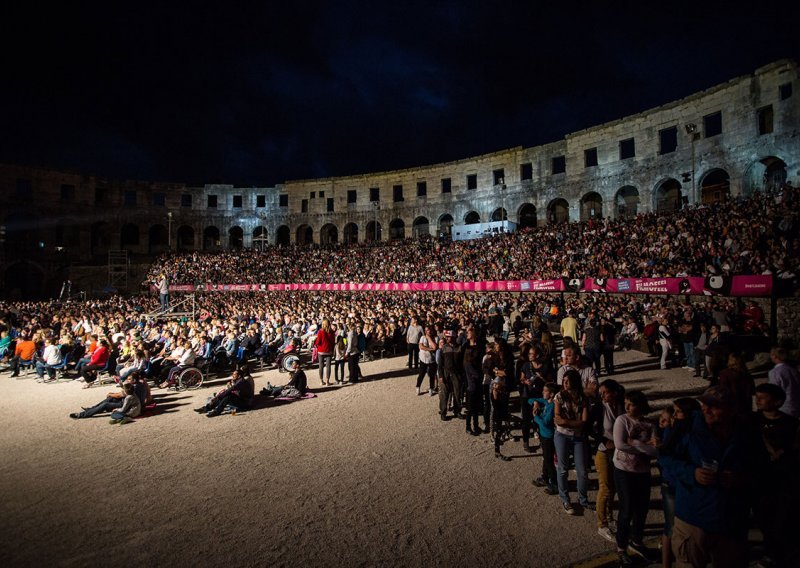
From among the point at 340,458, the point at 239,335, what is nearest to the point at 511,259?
the point at 239,335

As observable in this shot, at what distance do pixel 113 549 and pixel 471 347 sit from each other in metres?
5.55

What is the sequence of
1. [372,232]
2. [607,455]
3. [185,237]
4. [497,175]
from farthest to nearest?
[185,237], [372,232], [497,175], [607,455]

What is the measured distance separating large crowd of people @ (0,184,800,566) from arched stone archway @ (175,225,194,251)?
74.6 feet

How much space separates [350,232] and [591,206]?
26912 millimetres

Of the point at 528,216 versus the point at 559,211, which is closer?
the point at 559,211

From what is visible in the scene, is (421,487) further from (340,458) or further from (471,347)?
(471,347)

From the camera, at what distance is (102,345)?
39.1ft

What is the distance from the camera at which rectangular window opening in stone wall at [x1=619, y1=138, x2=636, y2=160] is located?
3142 centimetres

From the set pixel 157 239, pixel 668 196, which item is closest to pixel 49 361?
pixel 668 196

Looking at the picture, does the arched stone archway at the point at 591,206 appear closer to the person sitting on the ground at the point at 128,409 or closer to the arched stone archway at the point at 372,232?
the arched stone archway at the point at 372,232

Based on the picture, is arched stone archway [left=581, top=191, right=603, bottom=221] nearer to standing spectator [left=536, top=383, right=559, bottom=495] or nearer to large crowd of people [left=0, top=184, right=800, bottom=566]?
large crowd of people [left=0, top=184, right=800, bottom=566]

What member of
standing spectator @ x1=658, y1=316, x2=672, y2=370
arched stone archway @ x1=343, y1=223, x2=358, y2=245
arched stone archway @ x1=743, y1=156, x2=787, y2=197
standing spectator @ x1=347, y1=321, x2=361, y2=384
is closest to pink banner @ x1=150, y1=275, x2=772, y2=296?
standing spectator @ x1=658, y1=316, x2=672, y2=370

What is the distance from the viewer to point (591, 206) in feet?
122

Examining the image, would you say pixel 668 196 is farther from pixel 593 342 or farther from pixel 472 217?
pixel 593 342
